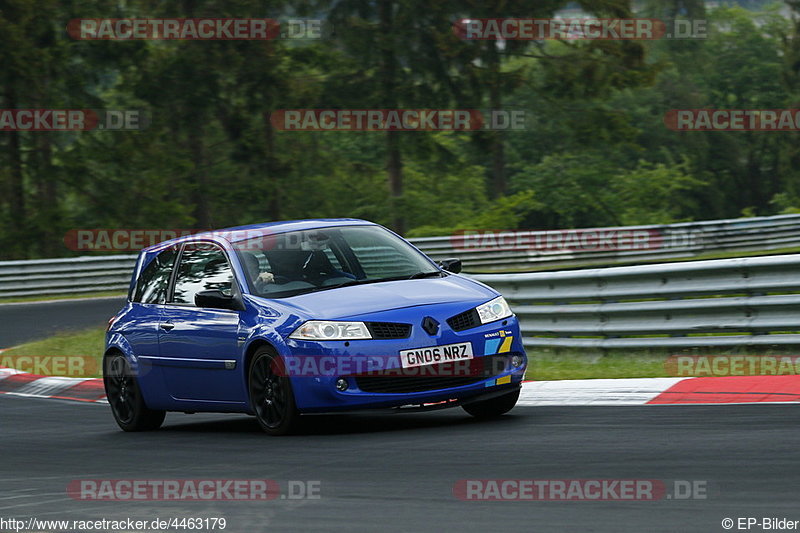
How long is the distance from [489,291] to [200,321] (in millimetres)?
2208

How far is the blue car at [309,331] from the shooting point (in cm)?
862

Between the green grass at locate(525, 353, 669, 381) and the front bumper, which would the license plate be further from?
the green grass at locate(525, 353, 669, 381)

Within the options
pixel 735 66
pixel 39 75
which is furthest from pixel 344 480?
pixel 735 66

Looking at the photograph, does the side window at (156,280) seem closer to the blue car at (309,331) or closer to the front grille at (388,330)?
the blue car at (309,331)

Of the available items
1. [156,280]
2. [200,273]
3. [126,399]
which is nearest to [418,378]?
[200,273]

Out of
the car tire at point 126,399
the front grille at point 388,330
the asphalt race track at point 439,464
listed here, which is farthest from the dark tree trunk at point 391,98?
the front grille at point 388,330

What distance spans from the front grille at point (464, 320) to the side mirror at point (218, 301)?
5.18 feet

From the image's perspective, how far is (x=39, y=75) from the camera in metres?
40.1

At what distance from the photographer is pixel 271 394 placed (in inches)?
353

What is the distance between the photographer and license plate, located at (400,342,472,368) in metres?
8.59

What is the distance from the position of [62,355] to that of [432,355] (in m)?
10.2

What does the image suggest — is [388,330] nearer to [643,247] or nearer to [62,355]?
[62,355]

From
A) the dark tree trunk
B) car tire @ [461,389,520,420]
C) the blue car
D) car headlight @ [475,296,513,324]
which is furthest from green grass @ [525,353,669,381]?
the dark tree trunk

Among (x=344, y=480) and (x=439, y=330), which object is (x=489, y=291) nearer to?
(x=439, y=330)
